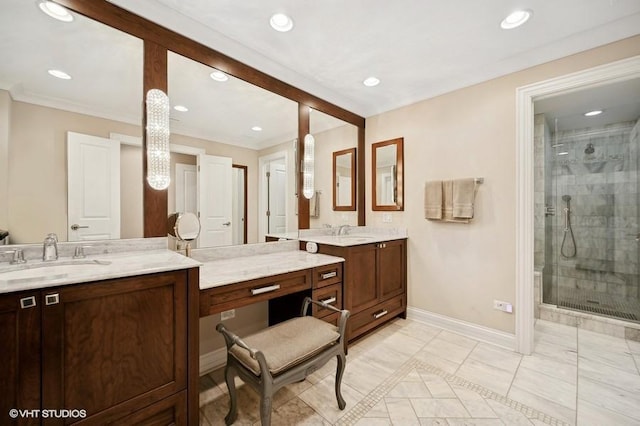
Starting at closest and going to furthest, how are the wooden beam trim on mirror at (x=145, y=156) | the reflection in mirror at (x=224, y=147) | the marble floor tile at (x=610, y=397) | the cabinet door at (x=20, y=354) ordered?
the cabinet door at (x=20, y=354) → the marble floor tile at (x=610, y=397) → the wooden beam trim on mirror at (x=145, y=156) → the reflection in mirror at (x=224, y=147)

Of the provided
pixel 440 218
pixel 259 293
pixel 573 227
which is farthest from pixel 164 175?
pixel 573 227

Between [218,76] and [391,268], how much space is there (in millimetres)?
2444

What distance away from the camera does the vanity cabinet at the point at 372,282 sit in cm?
227

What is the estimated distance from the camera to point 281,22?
72.2 inches

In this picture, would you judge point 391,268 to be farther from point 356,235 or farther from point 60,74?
point 60,74

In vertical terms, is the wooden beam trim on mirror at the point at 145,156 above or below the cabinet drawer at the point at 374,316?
above

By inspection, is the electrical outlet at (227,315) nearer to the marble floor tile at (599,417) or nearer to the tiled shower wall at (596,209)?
the marble floor tile at (599,417)

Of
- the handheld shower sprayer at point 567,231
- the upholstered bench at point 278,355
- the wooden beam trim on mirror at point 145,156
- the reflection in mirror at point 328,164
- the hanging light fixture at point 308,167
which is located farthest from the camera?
the handheld shower sprayer at point 567,231

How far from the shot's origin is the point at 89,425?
3.47ft

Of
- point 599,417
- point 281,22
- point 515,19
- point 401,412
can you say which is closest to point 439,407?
point 401,412

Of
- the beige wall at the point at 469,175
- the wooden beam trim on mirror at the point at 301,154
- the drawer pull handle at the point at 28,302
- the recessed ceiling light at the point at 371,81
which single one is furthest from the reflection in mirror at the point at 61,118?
the beige wall at the point at 469,175

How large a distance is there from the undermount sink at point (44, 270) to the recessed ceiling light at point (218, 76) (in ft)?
5.11

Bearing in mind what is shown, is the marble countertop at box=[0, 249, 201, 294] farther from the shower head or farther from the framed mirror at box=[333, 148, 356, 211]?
the shower head

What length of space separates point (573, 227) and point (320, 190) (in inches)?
133
